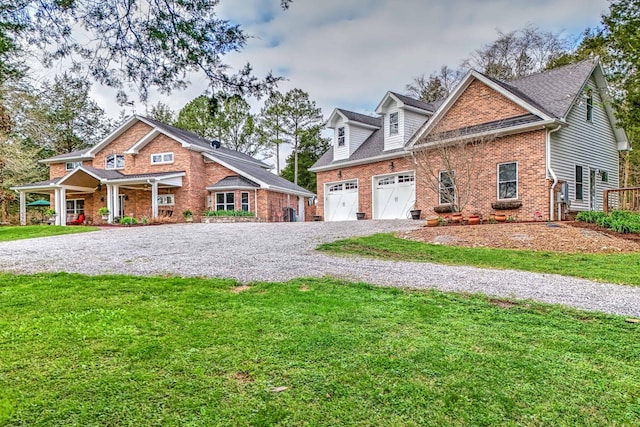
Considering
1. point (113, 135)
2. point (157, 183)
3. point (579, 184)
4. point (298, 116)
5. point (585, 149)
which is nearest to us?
point (579, 184)

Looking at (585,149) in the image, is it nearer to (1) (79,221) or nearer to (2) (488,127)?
(2) (488,127)

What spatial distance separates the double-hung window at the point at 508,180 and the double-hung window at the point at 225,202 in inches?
588

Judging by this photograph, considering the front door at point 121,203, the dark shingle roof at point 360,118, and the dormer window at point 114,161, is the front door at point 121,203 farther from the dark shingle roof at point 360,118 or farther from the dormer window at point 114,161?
the dark shingle roof at point 360,118

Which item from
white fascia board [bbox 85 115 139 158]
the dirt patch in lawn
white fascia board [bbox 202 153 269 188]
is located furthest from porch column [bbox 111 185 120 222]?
the dirt patch in lawn

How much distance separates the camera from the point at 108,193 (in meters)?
22.9

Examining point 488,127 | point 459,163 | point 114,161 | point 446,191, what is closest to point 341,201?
point 446,191

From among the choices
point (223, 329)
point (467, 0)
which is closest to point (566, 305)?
point (223, 329)

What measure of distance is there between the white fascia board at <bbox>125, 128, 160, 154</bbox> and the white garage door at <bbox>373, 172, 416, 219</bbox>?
570 inches

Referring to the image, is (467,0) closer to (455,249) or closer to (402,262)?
(455,249)

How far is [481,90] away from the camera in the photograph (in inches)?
600

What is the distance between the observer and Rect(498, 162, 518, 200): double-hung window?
13.9 m

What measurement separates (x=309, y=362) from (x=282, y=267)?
13.7 feet

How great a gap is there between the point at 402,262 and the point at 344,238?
3.50 meters

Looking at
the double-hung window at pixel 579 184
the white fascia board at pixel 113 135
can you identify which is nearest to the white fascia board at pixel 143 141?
the white fascia board at pixel 113 135
